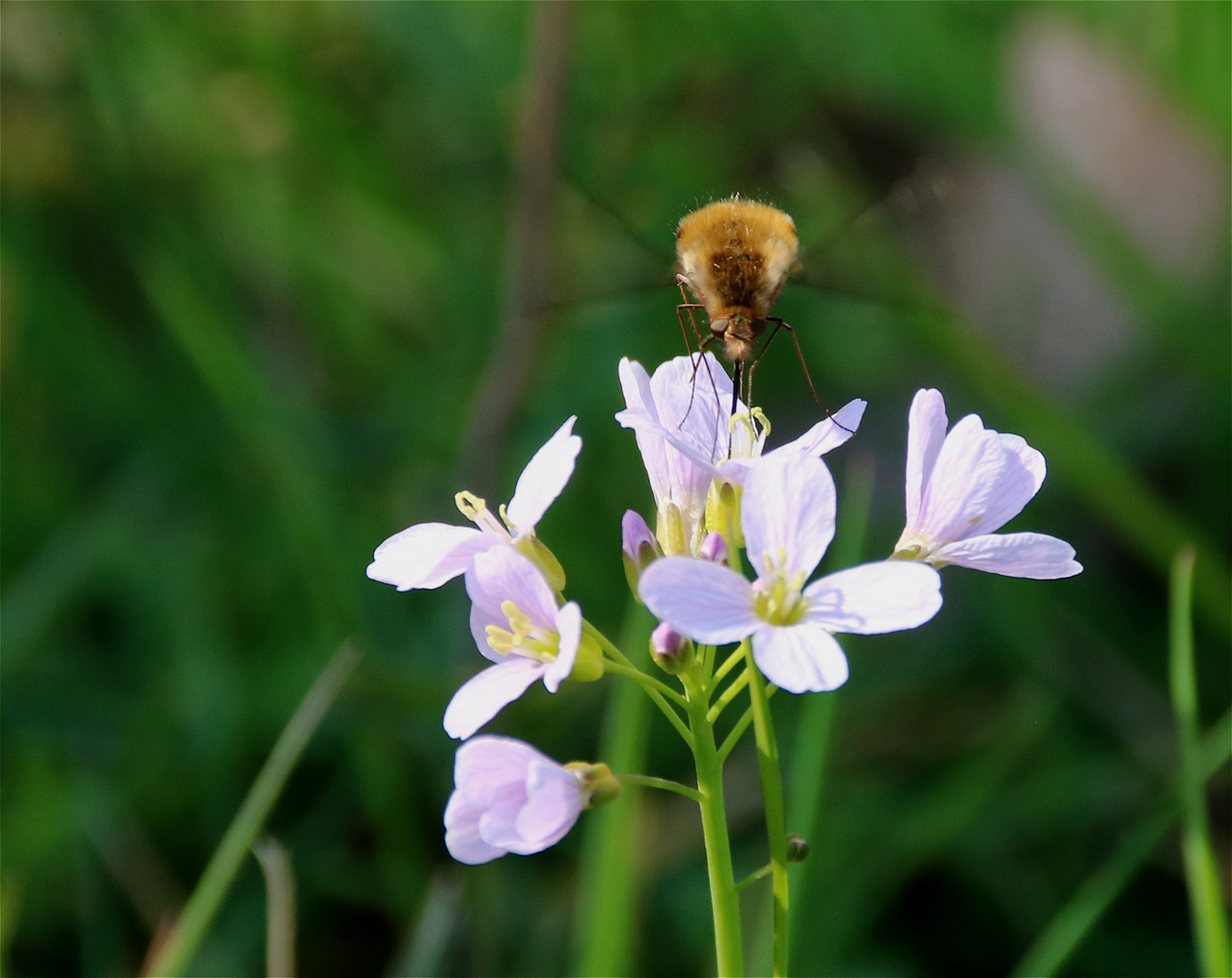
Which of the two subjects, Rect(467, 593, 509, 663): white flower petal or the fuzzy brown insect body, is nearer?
Rect(467, 593, 509, 663): white flower petal

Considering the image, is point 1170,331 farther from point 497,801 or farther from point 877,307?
point 497,801

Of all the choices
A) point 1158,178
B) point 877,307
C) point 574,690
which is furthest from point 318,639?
point 1158,178

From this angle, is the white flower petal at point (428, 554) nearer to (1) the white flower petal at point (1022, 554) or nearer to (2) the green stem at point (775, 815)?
(2) the green stem at point (775, 815)

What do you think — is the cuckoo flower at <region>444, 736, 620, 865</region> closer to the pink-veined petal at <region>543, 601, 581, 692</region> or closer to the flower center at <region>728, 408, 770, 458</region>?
the pink-veined petal at <region>543, 601, 581, 692</region>

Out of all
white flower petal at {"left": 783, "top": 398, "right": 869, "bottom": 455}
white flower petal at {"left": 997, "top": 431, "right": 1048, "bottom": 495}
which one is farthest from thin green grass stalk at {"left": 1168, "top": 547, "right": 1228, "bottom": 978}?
white flower petal at {"left": 783, "top": 398, "right": 869, "bottom": 455}

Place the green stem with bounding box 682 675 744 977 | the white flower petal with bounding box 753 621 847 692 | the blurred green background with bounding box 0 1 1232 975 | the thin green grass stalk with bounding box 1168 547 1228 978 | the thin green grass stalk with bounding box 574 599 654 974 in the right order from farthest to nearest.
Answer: the blurred green background with bounding box 0 1 1232 975
the thin green grass stalk with bounding box 574 599 654 974
the thin green grass stalk with bounding box 1168 547 1228 978
the green stem with bounding box 682 675 744 977
the white flower petal with bounding box 753 621 847 692

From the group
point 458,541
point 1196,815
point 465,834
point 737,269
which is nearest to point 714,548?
point 458,541
